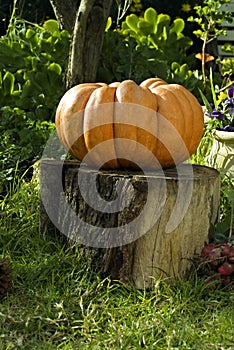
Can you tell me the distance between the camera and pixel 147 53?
539cm

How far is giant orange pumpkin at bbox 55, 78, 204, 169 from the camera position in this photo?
3.16 metres

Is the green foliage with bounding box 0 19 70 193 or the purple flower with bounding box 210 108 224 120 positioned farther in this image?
→ the green foliage with bounding box 0 19 70 193

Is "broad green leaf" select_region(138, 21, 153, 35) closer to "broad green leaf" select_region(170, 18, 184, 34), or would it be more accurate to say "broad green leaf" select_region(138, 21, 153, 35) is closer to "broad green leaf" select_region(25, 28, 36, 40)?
"broad green leaf" select_region(170, 18, 184, 34)

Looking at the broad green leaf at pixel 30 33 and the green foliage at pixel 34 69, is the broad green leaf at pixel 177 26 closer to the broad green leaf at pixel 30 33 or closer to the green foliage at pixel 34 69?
the green foliage at pixel 34 69

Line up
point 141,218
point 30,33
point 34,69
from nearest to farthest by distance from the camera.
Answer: point 141,218, point 34,69, point 30,33

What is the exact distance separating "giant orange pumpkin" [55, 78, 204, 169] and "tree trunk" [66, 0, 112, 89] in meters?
1.41

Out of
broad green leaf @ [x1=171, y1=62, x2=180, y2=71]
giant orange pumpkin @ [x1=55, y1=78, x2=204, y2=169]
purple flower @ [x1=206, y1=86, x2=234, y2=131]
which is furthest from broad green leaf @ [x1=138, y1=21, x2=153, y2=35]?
giant orange pumpkin @ [x1=55, y1=78, x2=204, y2=169]

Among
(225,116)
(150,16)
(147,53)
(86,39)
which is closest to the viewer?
(225,116)

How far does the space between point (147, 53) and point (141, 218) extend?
2.61 m

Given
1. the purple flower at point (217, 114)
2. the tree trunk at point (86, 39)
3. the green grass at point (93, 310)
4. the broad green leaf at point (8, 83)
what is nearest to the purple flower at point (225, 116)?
the purple flower at point (217, 114)

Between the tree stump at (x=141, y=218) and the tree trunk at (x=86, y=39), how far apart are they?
60.4 inches

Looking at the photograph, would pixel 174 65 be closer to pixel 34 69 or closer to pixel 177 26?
pixel 177 26

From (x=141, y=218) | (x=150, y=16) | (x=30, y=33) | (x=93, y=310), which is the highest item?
(x=150, y=16)

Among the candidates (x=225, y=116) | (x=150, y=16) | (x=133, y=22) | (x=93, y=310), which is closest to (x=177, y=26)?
(x=150, y=16)
